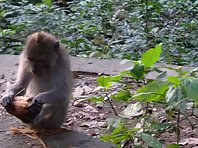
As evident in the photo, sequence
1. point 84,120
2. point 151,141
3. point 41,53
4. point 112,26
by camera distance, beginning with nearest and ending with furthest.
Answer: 1. point 151,141
2. point 41,53
3. point 84,120
4. point 112,26

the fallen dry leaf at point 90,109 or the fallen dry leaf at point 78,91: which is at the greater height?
the fallen dry leaf at point 78,91

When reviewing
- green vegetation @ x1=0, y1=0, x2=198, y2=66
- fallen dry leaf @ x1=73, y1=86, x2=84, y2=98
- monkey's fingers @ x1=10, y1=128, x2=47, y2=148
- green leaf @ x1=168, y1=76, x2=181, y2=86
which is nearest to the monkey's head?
monkey's fingers @ x1=10, y1=128, x2=47, y2=148

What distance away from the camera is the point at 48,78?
479 centimetres

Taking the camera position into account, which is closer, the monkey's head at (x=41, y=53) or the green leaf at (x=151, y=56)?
the green leaf at (x=151, y=56)

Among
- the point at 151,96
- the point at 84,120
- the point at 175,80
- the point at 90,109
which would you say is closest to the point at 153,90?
the point at 151,96

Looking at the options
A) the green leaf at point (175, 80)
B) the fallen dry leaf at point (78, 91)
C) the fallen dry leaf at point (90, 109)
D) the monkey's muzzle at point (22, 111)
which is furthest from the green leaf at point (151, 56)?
the fallen dry leaf at point (78, 91)

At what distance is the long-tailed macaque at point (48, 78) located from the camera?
464cm

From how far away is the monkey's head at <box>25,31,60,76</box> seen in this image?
4707mm

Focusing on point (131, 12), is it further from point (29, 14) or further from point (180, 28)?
point (29, 14)

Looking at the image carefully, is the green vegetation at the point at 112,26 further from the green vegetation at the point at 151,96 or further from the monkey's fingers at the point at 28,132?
the monkey's fingers at the point at 28,132

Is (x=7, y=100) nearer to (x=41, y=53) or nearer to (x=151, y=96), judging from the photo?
(x=41, y=53)

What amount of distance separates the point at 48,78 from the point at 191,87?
1.36m

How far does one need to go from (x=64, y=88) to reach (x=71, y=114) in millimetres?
1038

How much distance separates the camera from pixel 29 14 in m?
9.85
